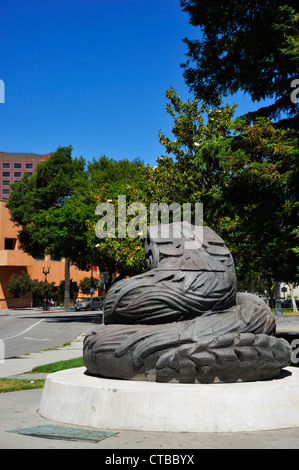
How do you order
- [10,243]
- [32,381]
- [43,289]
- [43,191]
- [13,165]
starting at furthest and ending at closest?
[13,165] < [10,243] < [43,289] < [43,191] < [32,381]

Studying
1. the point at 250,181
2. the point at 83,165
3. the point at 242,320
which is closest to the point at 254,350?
the point at 242,320

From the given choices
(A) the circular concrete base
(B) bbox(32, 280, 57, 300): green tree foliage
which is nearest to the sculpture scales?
(A) the circular concrete base

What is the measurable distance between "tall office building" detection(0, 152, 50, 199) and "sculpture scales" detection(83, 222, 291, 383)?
122945mm

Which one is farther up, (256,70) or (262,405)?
(256,70)

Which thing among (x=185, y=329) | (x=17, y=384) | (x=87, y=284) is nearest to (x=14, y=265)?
(x=87, y=284)

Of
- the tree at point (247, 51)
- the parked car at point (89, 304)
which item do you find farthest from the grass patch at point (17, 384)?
the parked car at point (89, 304)

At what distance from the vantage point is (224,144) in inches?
561

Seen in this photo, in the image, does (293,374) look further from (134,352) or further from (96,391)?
(96,391)

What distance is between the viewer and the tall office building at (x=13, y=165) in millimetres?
126562

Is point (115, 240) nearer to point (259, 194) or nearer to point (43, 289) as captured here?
point (259, 194)

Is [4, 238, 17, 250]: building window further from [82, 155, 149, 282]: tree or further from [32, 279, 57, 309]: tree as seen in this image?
[82, 155, 149, 282]: tree

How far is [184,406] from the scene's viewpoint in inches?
211

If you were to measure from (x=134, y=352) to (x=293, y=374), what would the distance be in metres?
2.34

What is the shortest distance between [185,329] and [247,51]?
1066 centimetres
